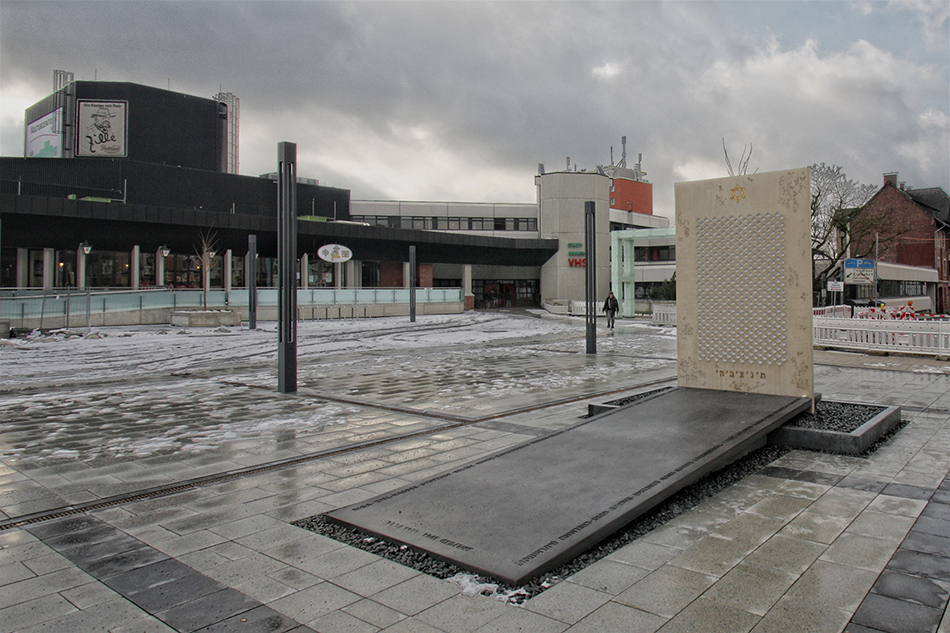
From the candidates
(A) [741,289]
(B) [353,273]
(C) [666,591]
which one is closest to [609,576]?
(C) [666,591]

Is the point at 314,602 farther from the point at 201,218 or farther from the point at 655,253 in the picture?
the point at 655,253

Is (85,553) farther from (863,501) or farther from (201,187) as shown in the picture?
(201,187)

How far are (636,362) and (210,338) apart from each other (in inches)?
629

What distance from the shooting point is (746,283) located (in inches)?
347

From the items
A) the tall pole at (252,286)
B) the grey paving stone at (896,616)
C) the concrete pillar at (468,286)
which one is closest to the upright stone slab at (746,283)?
the grey paving stone at (896,616)

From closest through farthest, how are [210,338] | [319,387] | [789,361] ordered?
[789,361], [319,387], [210,338]

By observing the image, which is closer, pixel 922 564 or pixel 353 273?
pixel 922 564

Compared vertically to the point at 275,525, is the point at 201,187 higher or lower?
higher

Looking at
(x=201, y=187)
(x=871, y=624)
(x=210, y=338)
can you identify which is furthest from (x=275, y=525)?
(x=201, y=187)

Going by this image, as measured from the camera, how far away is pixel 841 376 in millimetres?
13578

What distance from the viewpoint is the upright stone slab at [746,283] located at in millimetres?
8383

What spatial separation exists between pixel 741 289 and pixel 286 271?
7430mm

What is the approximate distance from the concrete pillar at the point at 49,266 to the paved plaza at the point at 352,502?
29192 mm

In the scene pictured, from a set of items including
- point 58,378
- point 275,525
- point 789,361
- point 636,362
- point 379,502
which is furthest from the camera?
point 636,362
